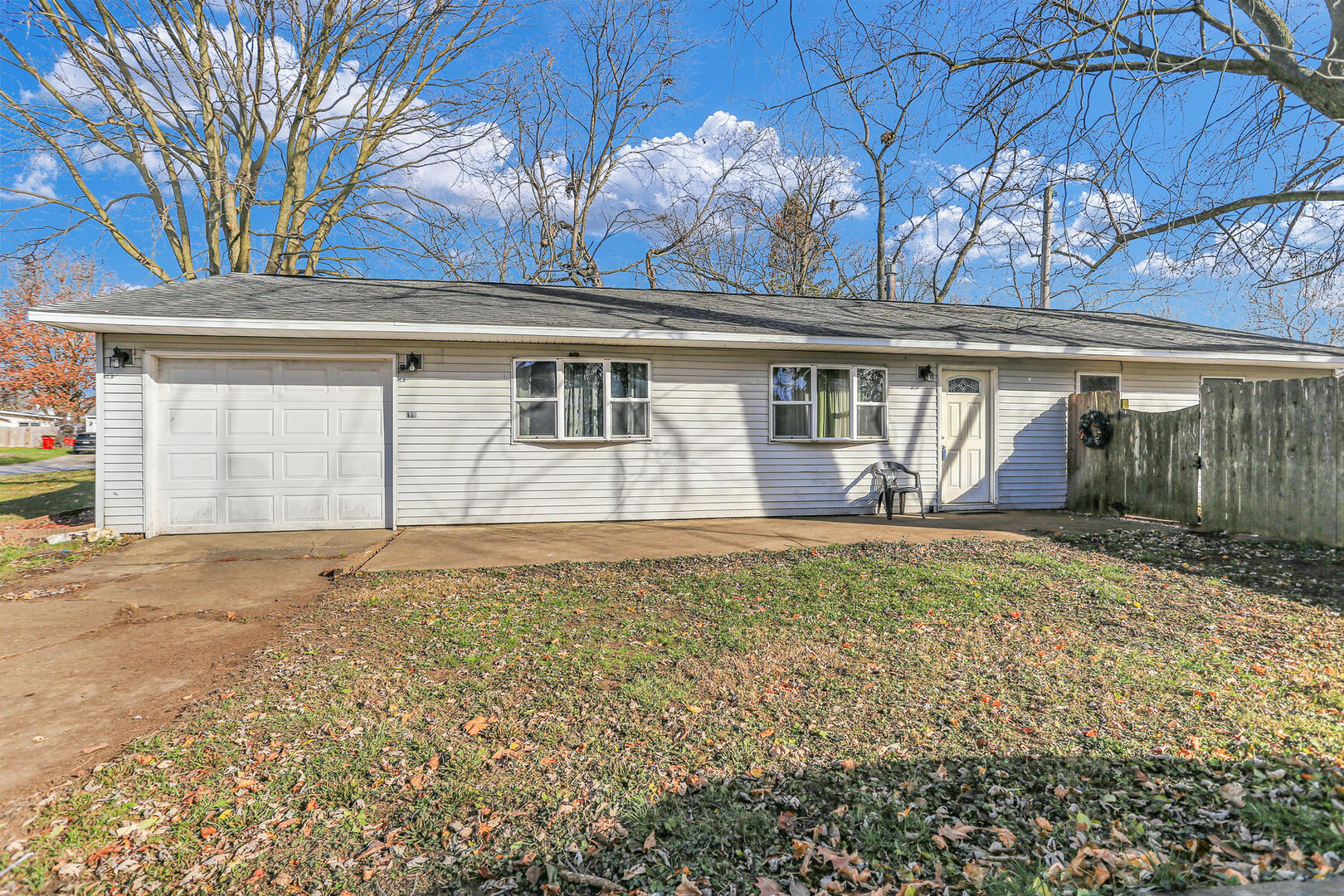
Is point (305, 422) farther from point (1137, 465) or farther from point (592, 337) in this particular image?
point (1137, 465)

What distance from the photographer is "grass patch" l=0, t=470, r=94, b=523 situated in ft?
31.0

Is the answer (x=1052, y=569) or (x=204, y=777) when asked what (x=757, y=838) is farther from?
(x=1052, y=569)

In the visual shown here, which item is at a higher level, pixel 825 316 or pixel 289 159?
pixel 289 159

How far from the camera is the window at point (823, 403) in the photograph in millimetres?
8992

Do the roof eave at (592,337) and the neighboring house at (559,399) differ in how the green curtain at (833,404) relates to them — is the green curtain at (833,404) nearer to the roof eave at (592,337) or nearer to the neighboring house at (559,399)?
the neighboring house at (559,399)

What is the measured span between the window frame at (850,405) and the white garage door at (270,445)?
5203 millimetres

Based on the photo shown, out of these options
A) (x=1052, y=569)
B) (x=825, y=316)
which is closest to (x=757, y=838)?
(x=1052, y=569)

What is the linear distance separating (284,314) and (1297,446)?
1132 cm

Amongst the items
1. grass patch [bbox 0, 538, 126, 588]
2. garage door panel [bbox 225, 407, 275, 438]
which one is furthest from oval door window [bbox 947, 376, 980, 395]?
grass patch [bbox 0, 538, 126, 588]

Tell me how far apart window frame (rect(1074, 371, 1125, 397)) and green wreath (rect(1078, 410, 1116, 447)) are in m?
0.68

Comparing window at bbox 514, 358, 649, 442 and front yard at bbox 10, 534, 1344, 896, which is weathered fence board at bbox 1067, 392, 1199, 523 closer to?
front yard at bbox 10, 534, 1344, 896

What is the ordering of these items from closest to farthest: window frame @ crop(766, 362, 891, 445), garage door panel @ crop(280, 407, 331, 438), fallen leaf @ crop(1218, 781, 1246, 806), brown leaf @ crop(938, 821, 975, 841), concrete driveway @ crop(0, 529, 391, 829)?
brown leaf @ crop(938, 821, 975, 841)
fallen leaf @ crop(1218, 781, 1246, 806)
concrete driveway @ crop(0, 529, 391, 829)
garage door panel @ crop(280, 407, 331, 438)
window frame @ crop(766, 362, 891, 445)

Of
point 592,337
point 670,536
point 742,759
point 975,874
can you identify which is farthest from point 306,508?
point 975,874

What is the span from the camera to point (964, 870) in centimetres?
194
